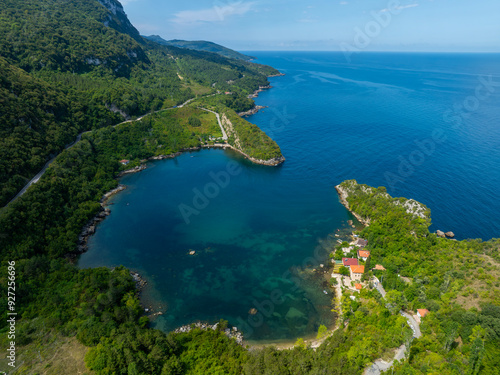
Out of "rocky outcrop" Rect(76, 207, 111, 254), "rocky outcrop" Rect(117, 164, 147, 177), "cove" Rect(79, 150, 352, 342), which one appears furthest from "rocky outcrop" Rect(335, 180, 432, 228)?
"rocky outcrop" Rect(117, 164, 147, 177)

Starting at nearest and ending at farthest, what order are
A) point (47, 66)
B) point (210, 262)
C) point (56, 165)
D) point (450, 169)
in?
1. point (210, 262)
2. point (56, 165)
3. point (450, 169)
4. point (47, 66)

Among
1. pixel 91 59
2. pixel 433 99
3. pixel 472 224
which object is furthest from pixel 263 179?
pixel 433 99

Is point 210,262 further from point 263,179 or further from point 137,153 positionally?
point 137,153

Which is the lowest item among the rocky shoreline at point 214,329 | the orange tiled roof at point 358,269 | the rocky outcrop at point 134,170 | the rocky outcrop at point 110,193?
the rocky shoreline at point 214,329

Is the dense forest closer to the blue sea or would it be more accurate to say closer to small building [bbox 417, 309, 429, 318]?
small building [bbox 417, 309, 429, 318]

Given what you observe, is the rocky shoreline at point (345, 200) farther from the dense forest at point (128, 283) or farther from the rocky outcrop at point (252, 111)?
the rocky outcrop at point (252, 111)

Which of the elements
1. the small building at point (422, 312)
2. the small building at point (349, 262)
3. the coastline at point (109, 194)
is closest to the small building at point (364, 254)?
the small building at point (349, 262)
